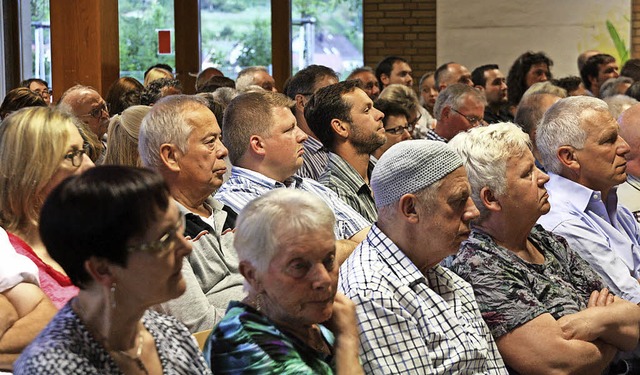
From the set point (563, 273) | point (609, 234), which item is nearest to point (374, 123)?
point (609, 234)

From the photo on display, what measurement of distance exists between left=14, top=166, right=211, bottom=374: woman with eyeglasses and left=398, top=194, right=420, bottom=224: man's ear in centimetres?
98

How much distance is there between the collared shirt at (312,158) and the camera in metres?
5.38

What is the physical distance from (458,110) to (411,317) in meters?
4.58

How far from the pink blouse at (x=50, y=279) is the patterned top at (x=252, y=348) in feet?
2.21

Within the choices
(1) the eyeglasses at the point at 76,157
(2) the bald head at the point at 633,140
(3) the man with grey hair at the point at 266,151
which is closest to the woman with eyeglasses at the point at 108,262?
(1) the eyeglasses at the point at 76,157

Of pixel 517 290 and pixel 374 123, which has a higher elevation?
pixel 374 123

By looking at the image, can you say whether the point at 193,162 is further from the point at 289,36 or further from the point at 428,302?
the point at 289,36

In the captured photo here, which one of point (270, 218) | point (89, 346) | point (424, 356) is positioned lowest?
point (424, 356)

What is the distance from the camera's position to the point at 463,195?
2982 millimetres

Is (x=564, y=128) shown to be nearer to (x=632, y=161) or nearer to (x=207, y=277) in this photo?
(x=632, y=161)

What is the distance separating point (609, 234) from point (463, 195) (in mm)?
1340

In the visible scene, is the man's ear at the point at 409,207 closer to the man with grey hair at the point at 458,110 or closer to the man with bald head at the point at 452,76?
the man with grey hair at the point at 458,110

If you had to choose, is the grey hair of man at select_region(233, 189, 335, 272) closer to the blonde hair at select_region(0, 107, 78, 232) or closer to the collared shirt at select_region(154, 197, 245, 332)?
the collared shirt at select_region(154, 197, 245, 332)

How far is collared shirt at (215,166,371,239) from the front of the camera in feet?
13.0
